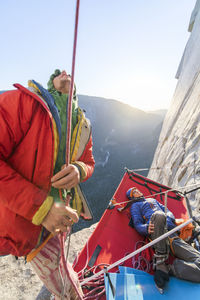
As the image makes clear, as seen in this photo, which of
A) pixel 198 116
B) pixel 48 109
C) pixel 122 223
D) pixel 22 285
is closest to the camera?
pixel 48 109

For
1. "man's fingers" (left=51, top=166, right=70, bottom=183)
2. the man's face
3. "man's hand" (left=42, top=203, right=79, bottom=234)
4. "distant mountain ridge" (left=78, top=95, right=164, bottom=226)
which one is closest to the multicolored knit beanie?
the man's face

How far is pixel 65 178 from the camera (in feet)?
2.59

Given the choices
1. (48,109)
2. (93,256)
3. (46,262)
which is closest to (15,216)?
(46,262)

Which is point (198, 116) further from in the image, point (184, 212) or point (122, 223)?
point (122, 223)

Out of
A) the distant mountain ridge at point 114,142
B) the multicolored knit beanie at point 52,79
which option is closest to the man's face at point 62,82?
the multicolored knit beanie at point 52,79

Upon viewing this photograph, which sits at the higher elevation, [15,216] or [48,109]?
[48,109]

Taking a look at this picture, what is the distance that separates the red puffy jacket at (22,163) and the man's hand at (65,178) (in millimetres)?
88

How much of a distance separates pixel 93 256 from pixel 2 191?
202 centimetres

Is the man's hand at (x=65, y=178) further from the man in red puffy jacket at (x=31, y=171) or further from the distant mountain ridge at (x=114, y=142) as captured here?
the distant mountain ridge at (x=114, y=142)

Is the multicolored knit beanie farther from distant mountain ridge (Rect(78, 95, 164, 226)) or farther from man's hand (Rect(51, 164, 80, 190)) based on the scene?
distant mountain ridge (Rect(78, 95, 164, 226))

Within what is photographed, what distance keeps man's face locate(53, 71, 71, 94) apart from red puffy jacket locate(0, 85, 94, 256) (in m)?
0.37

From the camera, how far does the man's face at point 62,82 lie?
3.54 ft

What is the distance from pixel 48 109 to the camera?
820 mm

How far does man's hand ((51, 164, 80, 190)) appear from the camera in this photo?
2.57 ft
